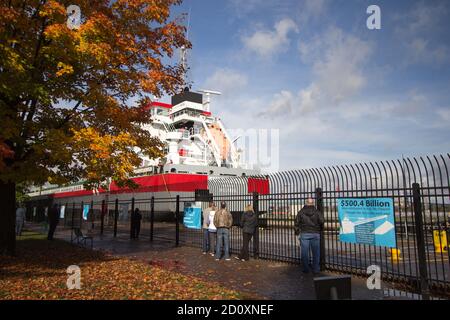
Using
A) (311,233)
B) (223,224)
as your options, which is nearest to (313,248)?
(311,233)

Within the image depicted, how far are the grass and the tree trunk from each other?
18.5 inches

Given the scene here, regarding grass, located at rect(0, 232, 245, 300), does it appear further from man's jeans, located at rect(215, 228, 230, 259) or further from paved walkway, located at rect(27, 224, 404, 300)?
man's jeans, located at rect(215, 228, 230, 259)

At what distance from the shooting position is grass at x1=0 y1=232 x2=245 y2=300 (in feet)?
22.1

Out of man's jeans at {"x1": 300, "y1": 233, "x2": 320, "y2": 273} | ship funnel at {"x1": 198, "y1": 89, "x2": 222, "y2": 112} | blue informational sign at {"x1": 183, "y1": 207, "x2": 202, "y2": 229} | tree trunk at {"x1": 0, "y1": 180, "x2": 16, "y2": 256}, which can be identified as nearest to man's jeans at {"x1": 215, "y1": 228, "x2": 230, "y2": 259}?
blue informational sign at {"x1": 183, "y1": 207, "x2": 202, "y2": 229}

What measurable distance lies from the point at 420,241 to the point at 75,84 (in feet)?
32.4

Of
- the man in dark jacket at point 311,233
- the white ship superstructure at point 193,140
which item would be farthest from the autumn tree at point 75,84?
the white ship superstructure at point 193,140

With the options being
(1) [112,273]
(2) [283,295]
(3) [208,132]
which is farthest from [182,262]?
(3) [208,132]

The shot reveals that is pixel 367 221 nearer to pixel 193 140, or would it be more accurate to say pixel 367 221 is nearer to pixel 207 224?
pixel 207 224

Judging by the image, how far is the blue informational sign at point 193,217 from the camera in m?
14.6

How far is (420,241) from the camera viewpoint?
7133mm

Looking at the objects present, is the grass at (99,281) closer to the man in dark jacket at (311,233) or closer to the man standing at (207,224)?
the man in dark jacket at (311,233)

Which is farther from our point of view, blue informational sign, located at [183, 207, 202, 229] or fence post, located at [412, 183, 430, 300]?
blue informational sign, located at [183, 207, 202, 229]

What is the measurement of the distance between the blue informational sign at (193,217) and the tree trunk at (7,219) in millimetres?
6417

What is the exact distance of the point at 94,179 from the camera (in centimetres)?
1008
